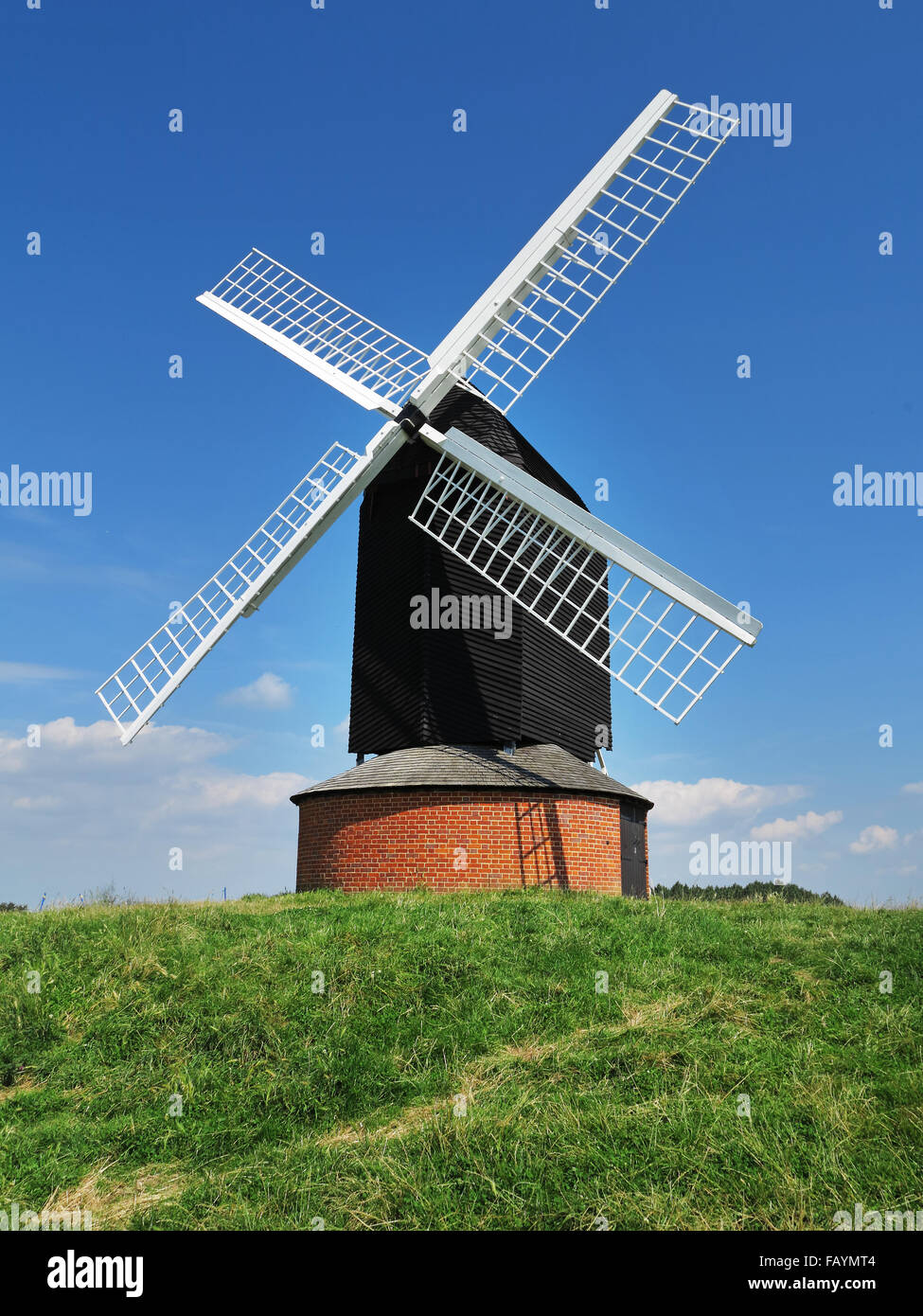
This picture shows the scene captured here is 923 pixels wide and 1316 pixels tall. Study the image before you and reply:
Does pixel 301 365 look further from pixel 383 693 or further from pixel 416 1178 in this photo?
pixel 416 1178

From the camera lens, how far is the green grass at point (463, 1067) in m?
6.79

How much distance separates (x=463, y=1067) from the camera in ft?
29.8

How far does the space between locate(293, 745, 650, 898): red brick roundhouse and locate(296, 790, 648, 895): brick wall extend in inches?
0.7

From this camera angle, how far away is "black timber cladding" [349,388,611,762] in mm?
18422

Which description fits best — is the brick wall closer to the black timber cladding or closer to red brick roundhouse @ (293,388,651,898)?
red brick roundhouse @ (293,388,651,898)

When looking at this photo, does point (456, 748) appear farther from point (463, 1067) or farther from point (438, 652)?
point (463, 1067)

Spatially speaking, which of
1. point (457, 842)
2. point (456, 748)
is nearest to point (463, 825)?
point (457, 842)

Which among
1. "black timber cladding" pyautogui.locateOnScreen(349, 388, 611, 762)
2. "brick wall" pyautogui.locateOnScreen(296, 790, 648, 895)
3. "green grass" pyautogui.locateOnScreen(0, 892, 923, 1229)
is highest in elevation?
"black timber cladding" pyautogui.locateOnScreen(349, 388, 611, 762)

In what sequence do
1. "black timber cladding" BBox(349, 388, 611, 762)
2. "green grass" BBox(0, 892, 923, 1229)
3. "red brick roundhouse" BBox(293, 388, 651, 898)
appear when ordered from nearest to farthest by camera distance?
"green grass" BBox(0, 892, 923, 1229) → "red brick roundhouse" BBox(293, 388, 651, 898) → "black timber cladding" BBox(349, 388, 611, 762)

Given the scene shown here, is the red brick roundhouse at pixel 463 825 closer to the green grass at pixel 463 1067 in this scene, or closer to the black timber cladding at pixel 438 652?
the black timber cladding at pixel 438 652

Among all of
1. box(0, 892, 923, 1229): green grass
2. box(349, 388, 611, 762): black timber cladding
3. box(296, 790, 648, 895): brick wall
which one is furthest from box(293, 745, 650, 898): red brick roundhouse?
box(0, 892, 923, 1229): green grass

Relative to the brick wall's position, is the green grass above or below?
below

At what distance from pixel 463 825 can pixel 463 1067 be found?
308 inches
